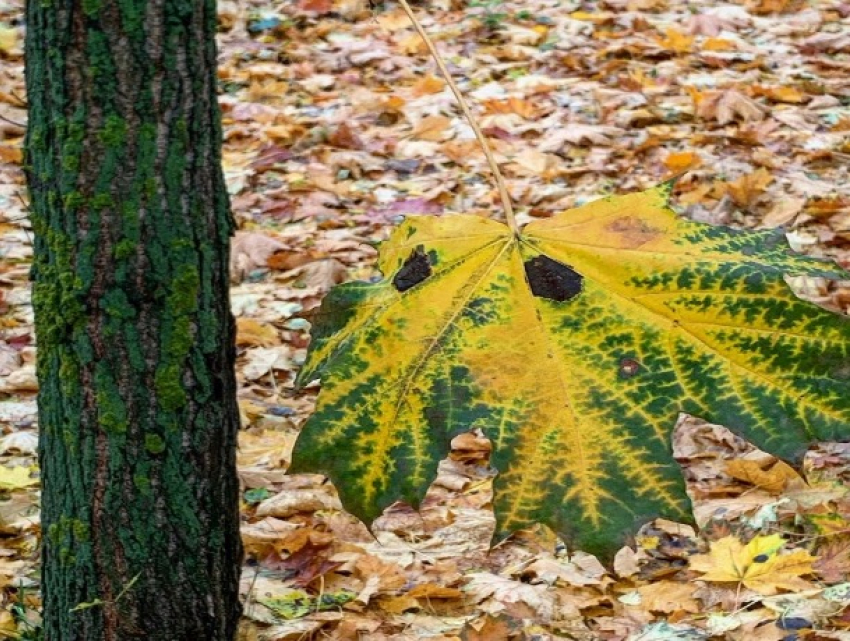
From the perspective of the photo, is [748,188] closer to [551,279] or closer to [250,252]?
[250,252]

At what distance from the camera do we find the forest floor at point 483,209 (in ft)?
6.48

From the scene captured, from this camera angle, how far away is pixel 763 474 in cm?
229

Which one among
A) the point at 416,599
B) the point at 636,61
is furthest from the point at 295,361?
the point at 636,61

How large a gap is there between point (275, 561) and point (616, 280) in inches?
44.7

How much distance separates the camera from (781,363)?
1.18 meters

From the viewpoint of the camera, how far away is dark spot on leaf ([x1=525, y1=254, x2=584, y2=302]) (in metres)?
1.25

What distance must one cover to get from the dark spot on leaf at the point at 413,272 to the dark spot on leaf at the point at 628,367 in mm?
249

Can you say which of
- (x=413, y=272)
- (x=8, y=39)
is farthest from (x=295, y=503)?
(x=8, y=39)

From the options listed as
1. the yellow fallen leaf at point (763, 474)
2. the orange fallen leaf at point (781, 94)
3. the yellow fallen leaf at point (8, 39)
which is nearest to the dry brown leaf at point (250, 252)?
the yellow fallen leaf at point (763, 474)

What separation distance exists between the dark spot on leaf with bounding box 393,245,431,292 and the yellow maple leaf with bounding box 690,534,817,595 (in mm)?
949

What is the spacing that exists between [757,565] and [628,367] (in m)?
0.93

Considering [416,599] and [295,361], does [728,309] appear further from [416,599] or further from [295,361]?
[295,361]

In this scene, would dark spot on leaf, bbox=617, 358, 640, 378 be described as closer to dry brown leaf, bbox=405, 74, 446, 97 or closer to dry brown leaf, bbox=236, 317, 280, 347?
dry brown leaf, bbox=236, 317, 280, 347

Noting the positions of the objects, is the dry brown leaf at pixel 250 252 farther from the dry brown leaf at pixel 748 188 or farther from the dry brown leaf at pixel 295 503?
the dry brown leaf at pixel 748 188
